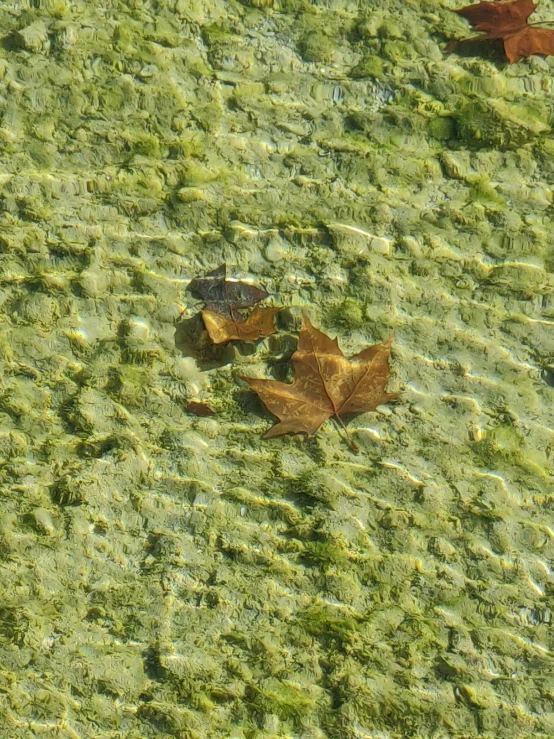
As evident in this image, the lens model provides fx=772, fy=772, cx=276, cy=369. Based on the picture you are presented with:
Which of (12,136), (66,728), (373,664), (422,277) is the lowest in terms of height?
(66,728)

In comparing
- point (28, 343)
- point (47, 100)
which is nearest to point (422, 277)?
point (28, 343)

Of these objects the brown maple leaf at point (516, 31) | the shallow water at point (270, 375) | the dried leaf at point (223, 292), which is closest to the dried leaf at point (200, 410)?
the shallow water at point (270, 375)

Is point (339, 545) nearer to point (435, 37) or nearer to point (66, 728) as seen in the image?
point (66, 728)

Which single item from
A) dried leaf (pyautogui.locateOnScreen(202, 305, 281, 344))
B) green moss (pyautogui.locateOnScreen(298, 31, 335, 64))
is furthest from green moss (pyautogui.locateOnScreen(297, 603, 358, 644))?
green moss (pyautogui.locateOnScreen(298, 31, 335, 64))

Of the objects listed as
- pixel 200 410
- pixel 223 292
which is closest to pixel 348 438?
pixel 200 410

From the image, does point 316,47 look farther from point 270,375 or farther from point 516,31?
point 270,375

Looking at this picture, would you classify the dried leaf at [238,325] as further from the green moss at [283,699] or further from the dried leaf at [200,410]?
the green moss at [283,699]

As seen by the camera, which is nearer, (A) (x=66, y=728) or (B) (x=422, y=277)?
(A) (x=66, y=728)
